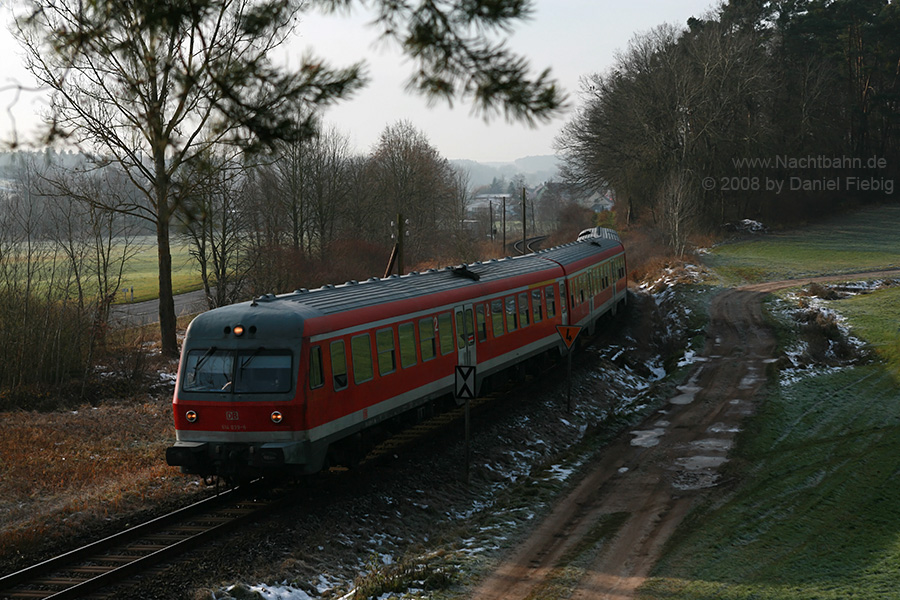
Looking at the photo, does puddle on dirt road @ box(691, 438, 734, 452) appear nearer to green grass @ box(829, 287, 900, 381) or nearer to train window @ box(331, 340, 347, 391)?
green grass @ box(829, 287, 900, 381)

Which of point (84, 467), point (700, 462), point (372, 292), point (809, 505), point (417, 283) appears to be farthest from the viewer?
point (417, 283)

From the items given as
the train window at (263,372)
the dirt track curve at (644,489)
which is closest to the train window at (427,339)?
the dirt track curve at (644,489)

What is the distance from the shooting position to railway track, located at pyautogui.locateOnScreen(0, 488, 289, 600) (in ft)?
31.6

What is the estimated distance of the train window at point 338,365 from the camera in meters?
13.0

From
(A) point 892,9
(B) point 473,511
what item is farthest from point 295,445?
(A) point 892,9

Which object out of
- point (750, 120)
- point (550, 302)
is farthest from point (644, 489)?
point (750, 120)

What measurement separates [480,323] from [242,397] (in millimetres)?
7461

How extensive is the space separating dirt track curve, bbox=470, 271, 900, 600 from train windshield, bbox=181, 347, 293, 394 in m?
4.32

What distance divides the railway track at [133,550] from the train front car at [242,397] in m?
0.55

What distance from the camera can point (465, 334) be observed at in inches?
703

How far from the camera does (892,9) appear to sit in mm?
70125

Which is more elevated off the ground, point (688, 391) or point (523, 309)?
point (523, 309)

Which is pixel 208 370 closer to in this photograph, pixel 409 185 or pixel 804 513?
pixel 804 513

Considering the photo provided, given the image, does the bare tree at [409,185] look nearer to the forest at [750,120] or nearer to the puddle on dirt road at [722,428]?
the forest at [750,120]
